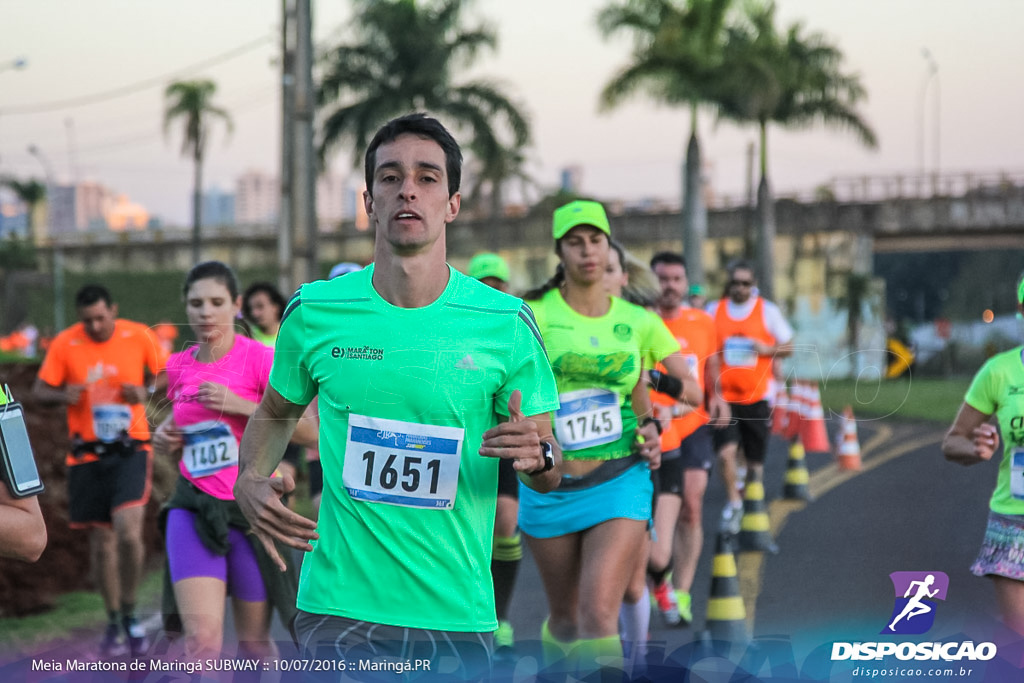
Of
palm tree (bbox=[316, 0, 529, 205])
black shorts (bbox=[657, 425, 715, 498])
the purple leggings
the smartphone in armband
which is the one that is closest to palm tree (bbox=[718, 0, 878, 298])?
palm tree (bbox=[316, 0, 529, 205])

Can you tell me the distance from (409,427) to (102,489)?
15.7 feet

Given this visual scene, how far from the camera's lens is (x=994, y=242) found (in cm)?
4950

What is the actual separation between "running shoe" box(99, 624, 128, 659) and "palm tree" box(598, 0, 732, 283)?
999 inches

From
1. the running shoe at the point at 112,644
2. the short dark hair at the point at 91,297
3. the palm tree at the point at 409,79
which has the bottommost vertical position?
the running shoe at the point at 112,644

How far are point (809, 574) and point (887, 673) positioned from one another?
409cm

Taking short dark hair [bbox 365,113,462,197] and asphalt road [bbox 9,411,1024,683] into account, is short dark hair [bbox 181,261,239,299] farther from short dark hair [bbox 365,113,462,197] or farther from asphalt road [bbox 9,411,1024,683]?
short dark hair [bbox 365,113,462,197]

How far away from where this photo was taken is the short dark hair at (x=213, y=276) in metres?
5.89

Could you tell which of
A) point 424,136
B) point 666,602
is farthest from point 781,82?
point 424,136

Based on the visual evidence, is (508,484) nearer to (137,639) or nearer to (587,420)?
(587,420)

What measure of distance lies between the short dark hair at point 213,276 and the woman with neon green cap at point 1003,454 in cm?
306

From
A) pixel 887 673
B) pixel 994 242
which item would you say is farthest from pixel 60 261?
pixel 887 673

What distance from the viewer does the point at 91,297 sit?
7.97m

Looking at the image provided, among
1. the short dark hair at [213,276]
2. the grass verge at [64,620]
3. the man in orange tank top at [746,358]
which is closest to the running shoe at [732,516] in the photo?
the man in orange tank top at [746,358]

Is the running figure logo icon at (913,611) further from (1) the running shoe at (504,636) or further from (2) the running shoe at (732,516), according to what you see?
(2) the running shoe at (732,516)
